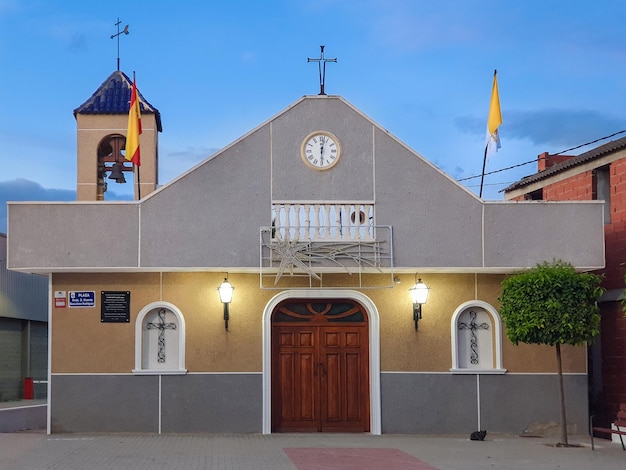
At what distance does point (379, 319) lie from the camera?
64.5ft

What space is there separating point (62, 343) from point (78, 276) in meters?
1.27

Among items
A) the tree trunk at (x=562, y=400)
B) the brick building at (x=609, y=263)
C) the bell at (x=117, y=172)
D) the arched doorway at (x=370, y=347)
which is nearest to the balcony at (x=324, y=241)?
the arched doorway at (x=370, y=347)

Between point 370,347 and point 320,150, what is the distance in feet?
12.6

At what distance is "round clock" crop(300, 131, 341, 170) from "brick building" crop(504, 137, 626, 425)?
585 centimetres

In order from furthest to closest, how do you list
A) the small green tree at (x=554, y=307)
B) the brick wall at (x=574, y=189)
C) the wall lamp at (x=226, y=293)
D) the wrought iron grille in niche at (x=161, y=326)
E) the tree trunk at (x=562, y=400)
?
the brick wall at (x=574, y=189) < the wrought iron grille in niche at (x=161, y=326) < the wall lamp at (x=226, y=293) < the tree trunk at (x=562, y=400) < the small green tree at (x=554, y=307)

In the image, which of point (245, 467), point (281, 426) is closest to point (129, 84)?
point (281, 426)

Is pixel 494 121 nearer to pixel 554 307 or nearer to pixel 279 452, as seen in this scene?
pixel 554 307

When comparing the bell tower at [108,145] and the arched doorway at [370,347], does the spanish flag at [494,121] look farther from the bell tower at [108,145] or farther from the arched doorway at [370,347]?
the bell tower at [108,145]

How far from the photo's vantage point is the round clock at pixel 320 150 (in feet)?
63.6

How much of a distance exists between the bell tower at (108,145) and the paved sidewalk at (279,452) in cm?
523

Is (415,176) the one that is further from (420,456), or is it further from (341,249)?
(420,456)

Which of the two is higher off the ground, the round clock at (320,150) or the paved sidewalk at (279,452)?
the round clock at (320,150)

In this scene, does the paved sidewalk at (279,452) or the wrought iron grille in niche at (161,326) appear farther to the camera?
the wrought iron grille in niche at (161,326)

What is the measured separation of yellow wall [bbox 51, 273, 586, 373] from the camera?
63.4 feet
